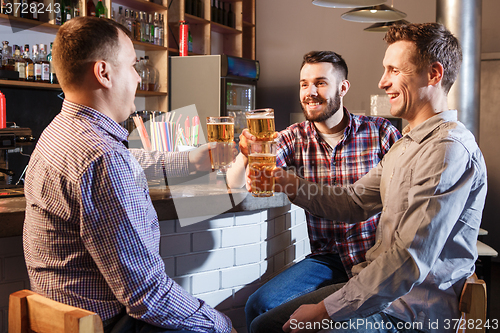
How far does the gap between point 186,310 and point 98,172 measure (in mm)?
422

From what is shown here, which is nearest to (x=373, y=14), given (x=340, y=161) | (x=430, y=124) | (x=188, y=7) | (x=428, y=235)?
(x=340, y=161)

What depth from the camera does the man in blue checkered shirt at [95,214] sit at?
40.6 inches

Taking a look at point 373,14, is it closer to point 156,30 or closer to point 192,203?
point 192,203

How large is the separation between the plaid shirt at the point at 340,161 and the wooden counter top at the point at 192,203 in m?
0.32

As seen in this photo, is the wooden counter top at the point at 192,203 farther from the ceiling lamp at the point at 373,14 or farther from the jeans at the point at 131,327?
the ceiling lamp at the point at 373,14

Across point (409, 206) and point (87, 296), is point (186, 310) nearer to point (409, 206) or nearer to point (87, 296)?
point (87, 296)

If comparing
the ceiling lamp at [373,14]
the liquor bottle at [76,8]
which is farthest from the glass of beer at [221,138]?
the liquor bottle at [76,8]

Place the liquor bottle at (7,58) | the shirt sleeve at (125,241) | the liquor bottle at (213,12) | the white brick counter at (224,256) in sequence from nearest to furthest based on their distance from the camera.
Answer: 1. the shirt sleeve at (125,241)
2. the white brick counter at (224,256)
3. the liquor bottle at (7,58)
4. the liquor bottle at (213,12)

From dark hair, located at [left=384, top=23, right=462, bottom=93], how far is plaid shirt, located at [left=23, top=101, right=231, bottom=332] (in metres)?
0.99

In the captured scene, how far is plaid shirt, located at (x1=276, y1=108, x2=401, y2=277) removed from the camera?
196 centimetres

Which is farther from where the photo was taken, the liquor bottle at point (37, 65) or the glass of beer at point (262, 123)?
the liquor bottle at point (37, 65)

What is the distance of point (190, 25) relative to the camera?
17.5ft

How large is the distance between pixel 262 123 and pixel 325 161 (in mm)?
798

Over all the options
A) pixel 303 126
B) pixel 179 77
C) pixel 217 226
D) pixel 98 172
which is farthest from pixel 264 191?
pixel 179 77
